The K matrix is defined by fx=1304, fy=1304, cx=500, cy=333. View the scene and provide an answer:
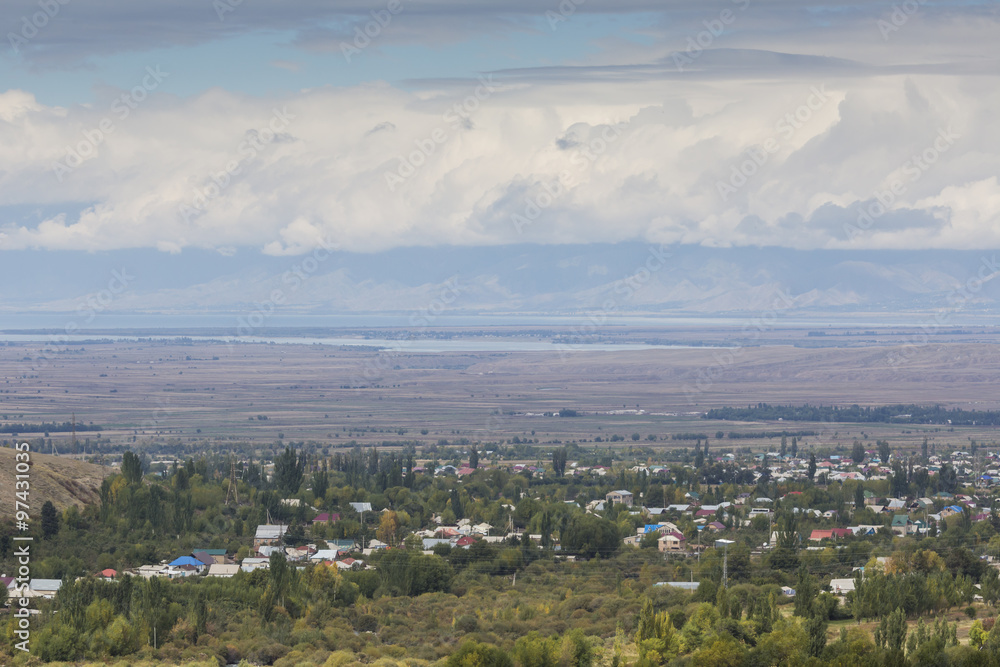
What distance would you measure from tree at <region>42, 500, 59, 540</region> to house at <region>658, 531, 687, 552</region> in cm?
2534

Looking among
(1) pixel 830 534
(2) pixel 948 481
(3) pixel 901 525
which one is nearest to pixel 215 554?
(1) pixel 830 534

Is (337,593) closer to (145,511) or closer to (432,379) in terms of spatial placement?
(145,511)

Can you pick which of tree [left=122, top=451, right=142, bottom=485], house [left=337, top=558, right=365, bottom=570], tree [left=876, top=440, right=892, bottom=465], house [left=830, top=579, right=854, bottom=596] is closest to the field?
tree [left=876, top=440, right=892, bottom=465]

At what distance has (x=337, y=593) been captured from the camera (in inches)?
1757

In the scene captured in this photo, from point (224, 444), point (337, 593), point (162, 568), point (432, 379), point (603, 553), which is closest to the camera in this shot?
point (337, 593)

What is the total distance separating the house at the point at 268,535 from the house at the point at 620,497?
62.9 ft

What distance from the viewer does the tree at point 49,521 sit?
171 feet

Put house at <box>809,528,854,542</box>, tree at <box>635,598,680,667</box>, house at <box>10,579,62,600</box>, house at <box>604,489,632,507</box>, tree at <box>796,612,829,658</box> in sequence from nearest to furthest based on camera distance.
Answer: tree at <box>796,612,829,658</box> → tree at <box>635,598,680,667</box> → house at <box>10,579,62,600</box> → house at <box>809,528,854,542</box> → house at <box>604,489,632,507</box>

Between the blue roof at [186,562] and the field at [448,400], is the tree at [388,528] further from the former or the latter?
the field at [448,400]

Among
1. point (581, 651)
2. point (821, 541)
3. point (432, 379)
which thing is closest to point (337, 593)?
point (581, 651)

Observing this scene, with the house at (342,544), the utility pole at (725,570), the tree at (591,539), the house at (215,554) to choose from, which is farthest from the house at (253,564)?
the utility pole at (725,570)

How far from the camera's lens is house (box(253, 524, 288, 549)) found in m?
55.8

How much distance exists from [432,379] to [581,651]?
153 m

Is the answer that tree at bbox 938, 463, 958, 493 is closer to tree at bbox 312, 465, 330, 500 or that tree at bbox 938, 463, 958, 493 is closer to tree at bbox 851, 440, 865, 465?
tree at bbox 851, 440, 865, 465
